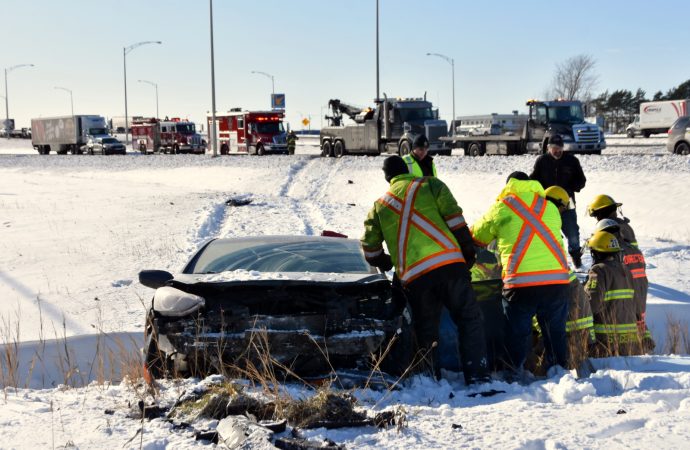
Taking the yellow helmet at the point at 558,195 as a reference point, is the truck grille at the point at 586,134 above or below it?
above

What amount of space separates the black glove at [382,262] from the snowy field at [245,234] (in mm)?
885

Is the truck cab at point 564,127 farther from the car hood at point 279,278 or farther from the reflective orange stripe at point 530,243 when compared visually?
the car hood at point 279,278

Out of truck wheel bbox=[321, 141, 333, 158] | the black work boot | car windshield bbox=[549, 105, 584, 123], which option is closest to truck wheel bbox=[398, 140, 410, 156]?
car windshield bbox=[549, 105, 584, 123]

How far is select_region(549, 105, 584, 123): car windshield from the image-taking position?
33.2 metres

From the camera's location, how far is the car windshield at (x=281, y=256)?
20.2 ft

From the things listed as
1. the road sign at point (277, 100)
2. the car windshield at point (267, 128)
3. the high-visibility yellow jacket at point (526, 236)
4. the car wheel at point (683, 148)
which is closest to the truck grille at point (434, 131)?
the car wheel at point (683, 148)

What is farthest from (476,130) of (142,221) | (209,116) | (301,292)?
(301,292)

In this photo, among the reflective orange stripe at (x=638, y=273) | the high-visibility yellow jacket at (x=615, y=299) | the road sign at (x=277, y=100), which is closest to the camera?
the high-visibility yellow jacket at (x=615, y=299)

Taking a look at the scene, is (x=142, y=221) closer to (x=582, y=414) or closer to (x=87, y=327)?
(x=87, y=327)

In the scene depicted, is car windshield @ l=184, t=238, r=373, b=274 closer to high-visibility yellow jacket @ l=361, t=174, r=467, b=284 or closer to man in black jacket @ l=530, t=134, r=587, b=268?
→ high-visibility yellow jacket @ l=361, t=174, r=467, b=284

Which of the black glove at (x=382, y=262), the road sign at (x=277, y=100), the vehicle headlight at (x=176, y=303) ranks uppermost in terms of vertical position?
the road sign at (x=277, y=100)

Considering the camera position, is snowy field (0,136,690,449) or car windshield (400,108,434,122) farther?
car windshield (400,108,434,122)

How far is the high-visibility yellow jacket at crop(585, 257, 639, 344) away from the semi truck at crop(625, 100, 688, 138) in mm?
51960

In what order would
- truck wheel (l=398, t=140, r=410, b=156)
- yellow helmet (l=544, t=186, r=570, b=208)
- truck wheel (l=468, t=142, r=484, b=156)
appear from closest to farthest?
1. yellow helmet (l=544, t=186, r=570, b=208)
2. truck wheel (l=398, t=140, r=410, b=156)
3. truck wheel (l=468, t=142, r=484, b=156)
